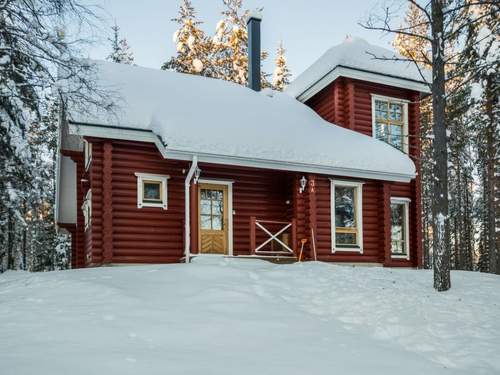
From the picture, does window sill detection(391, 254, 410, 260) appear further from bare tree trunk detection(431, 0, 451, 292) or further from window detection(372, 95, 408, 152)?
bare tree trunk detection(431, 0, 451, 292)

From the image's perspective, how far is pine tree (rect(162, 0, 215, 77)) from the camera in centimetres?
3116

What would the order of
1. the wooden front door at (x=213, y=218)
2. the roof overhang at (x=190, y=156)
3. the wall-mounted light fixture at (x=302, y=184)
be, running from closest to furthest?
the roof overhang at (x=190, y=156)
the wooden front door at (x=213, y=218)
the wall-mounted light fixture at (x=302, y=184)

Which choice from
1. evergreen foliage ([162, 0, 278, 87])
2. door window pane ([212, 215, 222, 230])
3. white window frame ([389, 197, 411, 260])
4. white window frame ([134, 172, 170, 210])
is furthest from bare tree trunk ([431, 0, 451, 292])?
evergreen foliage ([162, 0, 278, 87])

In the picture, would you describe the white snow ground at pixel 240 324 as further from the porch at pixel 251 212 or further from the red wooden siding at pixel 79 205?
the red wooden siding at pixel 79 205

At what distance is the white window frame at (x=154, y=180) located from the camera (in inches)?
546

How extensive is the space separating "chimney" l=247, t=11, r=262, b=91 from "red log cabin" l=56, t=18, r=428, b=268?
162mm

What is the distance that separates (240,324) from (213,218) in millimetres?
7864

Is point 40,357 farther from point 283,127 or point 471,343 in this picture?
point 283,127

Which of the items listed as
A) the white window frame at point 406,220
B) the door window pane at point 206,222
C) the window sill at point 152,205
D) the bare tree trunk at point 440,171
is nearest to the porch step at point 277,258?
the door window pane at point 206,222

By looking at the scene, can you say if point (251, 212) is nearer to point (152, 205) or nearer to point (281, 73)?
point (152, 205)

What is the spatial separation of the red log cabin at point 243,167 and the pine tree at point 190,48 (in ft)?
44.6

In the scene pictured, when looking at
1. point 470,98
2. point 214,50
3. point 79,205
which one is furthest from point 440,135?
point 214,50

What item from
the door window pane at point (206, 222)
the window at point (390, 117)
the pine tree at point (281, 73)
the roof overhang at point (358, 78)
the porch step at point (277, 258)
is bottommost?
the porch step at point (277, 258)

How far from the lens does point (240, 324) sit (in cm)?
726
